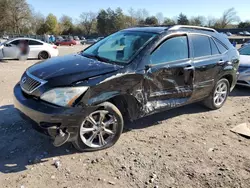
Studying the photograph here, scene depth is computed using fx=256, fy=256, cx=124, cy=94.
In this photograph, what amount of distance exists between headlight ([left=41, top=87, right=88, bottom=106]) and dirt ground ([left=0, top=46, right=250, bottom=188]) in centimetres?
82

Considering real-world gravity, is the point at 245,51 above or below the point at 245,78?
above

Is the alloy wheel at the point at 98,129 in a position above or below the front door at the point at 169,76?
below

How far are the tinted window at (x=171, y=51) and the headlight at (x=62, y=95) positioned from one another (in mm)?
1380

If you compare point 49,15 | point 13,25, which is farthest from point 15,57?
point 49,15

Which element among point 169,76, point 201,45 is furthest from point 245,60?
point 169,76

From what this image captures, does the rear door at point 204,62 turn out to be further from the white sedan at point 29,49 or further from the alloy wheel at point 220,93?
the white sedan at point 29,49

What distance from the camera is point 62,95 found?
128 inches

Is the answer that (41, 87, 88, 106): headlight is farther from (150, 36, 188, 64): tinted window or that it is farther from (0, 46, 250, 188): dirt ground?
(150, 36, 188, 64): tinted window

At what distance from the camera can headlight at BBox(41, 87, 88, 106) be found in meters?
3.25

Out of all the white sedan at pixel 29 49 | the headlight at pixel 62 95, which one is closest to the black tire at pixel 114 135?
the headlight at pixel 62 95

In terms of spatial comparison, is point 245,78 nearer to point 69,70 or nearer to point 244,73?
point 244,73

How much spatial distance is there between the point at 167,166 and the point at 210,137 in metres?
1.31

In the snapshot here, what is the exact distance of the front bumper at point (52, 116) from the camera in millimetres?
3186

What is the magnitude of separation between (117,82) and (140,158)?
1117 mm
